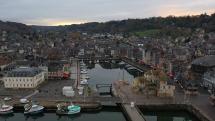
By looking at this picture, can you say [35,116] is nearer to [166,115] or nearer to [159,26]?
[166,115]

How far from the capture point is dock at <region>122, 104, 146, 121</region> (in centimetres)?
2511

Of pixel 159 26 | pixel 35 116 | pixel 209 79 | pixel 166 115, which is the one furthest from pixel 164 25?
pixel 35 116

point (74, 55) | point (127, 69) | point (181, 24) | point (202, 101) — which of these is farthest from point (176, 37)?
point (202, 101)

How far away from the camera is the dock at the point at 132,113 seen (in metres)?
25.1

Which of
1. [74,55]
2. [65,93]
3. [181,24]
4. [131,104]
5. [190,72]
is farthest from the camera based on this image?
[181,24]

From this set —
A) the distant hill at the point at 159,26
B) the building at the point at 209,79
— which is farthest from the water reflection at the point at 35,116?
the distant hill at the point at 159,26

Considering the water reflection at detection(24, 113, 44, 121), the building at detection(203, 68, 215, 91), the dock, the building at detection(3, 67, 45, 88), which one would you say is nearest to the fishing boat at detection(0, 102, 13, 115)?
the water reflection at detection(24, 113, 44, 121)

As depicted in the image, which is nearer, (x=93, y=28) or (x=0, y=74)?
(x=0, y=74)

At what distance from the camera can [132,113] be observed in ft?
85.9

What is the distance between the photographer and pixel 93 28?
609 ft

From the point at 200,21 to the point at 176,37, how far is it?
1443cm

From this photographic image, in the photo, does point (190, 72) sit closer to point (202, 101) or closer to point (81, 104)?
point (202, 101)

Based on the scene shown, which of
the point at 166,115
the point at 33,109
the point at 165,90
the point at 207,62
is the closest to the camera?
the point at 33,109

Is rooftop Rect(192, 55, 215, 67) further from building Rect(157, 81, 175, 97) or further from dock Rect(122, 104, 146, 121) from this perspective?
dock Rect(122, 104, 146, 121)
